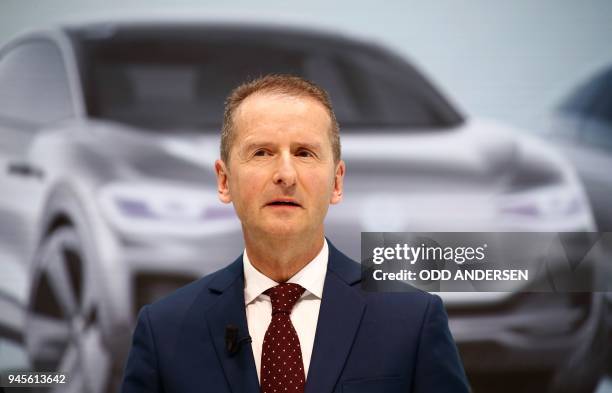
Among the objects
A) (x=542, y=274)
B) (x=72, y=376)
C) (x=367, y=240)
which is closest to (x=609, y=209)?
(x=542, y=274)

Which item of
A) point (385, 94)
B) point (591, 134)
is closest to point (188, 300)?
point (385, 94)

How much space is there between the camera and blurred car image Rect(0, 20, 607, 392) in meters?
2.97

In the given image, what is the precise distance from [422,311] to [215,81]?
196cm

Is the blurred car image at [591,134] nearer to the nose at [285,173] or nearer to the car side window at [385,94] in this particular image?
the car side window at [385,94]

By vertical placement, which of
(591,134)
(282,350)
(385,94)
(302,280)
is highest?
(385,94)

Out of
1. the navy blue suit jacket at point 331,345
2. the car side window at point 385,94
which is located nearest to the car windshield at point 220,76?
the car side window at point 385,94

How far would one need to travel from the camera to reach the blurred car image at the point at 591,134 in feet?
10.3

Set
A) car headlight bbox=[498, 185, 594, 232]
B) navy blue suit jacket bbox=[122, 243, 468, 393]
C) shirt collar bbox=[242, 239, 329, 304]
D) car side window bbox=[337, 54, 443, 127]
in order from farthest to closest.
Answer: car side window bbox=[337, 54, 443, 127] → car headlight bbox=[498, 185, 594, 232] → shirt collar bbox=[242, 239, 329, 304] → navy blue suit jacket bbox=[122, 243, 468, 393]

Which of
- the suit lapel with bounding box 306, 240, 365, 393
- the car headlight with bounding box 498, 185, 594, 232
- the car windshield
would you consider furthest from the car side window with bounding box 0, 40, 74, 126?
the suit lapel with bounding box 306, 240, 365, 393

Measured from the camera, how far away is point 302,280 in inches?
55.4

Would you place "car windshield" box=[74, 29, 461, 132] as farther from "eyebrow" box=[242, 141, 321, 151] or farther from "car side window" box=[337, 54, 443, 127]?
"eyebrow" box=[242, 141, 321, 151]

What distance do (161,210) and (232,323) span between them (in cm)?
165

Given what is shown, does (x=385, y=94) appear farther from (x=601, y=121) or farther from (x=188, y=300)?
(x=188, y=300)

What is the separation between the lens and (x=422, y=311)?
4.46ft
